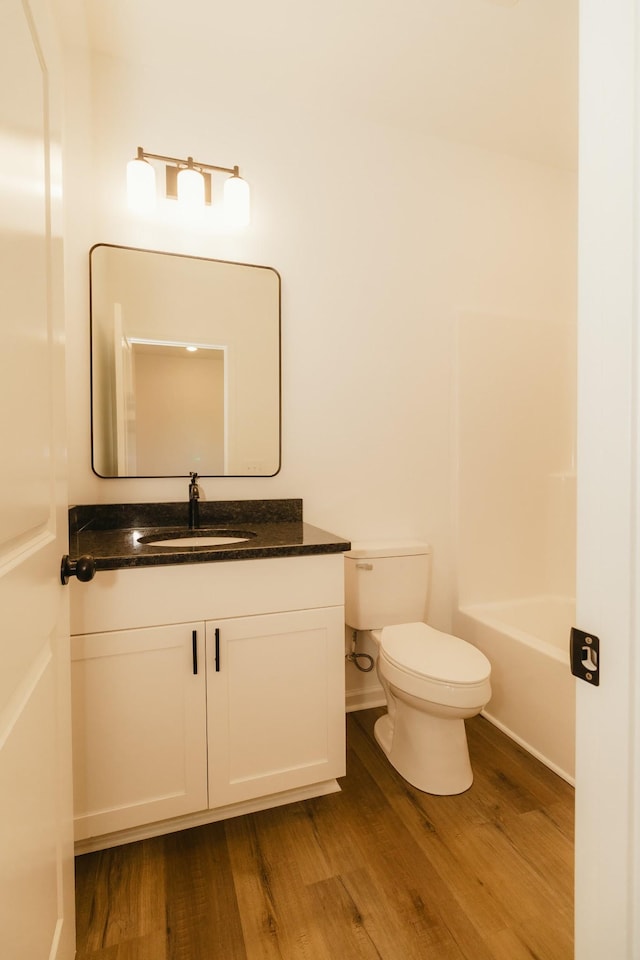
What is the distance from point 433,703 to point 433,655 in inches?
6.8

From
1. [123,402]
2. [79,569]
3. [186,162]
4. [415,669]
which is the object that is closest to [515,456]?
[415,669]

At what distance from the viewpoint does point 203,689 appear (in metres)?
1.36

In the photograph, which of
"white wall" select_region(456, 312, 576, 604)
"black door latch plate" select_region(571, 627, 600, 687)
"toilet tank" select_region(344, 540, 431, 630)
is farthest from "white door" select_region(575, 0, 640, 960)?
"white wall" select_region(456, 312, 576, 604)

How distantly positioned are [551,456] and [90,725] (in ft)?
7.70

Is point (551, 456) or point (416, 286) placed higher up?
point (416, 286)

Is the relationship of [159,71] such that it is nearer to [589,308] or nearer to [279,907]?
[589,308]

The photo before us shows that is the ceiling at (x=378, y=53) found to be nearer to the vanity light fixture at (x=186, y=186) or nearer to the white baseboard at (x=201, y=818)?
the vanity light fixture at (x=186, y=186)

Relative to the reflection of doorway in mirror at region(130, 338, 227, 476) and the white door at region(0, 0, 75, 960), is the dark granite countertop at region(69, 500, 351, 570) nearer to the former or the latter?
the reflection of doorway in mirror at region(130, 338, 227, 476)

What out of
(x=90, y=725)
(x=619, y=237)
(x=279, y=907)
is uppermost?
(x=619, y=237)

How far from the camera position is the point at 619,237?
0.55m

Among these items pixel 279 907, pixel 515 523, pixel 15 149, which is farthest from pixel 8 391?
pixel 515 523

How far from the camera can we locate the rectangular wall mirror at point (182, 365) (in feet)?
5.72

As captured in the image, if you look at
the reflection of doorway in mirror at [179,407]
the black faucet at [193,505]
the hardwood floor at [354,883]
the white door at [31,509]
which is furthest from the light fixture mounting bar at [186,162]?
the hardwood floor at [354,883]

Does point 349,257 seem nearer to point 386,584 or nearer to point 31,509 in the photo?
point 386,584
